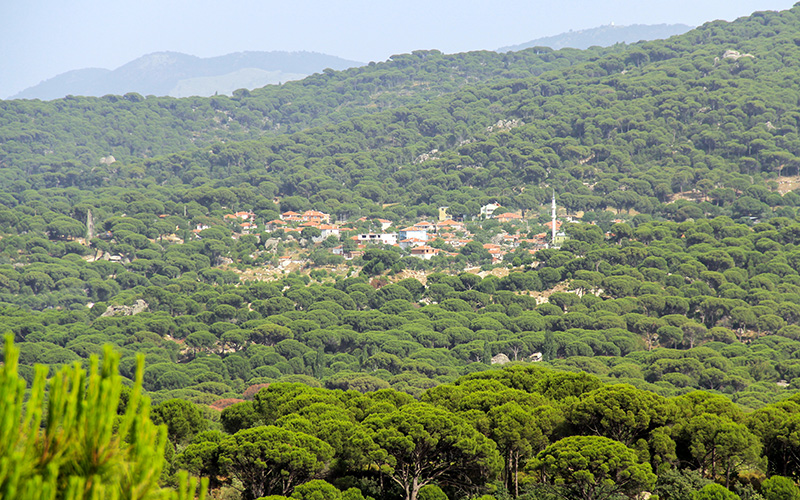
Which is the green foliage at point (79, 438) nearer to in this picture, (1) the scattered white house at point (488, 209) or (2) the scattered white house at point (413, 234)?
(2) the scattered white house at point (413, 234)

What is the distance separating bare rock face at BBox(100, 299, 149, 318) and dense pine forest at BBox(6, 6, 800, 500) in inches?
12.0

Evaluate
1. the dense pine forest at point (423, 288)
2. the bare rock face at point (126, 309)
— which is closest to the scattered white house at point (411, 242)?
the dense pine forest at point (423, 288)

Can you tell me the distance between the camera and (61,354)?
48.7m

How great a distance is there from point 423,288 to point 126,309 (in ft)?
78.7

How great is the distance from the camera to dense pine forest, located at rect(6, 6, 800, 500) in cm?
1973

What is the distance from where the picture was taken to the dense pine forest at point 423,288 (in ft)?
64.7

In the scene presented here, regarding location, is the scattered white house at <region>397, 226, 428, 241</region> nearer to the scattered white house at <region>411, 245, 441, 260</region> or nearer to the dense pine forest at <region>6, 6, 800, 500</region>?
the dense pine forest at <region>6, 6, 800, 500</region>

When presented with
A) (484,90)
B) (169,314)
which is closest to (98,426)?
(169,314)

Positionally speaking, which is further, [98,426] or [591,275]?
[591,275]

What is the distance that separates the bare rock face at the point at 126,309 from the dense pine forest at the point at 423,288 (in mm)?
306

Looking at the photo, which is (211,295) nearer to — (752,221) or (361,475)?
(361,475)

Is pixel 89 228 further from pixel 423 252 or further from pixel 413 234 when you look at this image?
pixel 423 252

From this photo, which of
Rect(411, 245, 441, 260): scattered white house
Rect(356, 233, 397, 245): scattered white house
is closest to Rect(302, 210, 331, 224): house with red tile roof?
Rect(356, 233, 397, 245): scattered white house

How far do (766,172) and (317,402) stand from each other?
78.8 metres
